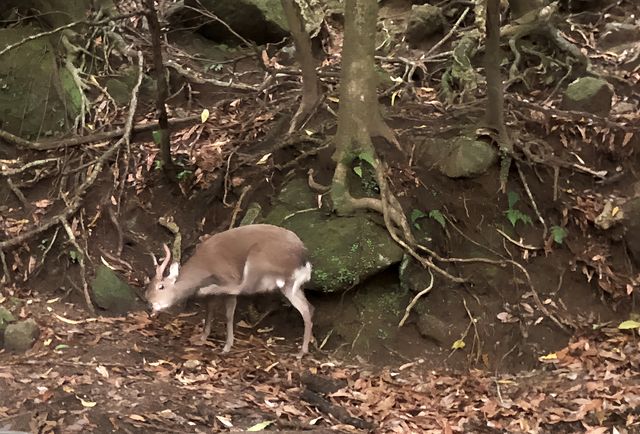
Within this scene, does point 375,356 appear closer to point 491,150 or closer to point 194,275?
point 194,275

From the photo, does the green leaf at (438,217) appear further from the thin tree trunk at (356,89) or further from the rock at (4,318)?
the rock at (4,318)

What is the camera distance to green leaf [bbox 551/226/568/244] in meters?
7.72

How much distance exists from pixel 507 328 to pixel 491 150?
6.20 ft

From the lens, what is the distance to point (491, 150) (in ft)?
26.3

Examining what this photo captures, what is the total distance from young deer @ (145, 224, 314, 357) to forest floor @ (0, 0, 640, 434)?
0.48 metres

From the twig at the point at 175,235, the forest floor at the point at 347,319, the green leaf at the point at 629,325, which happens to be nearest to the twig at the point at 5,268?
the forest floor at the point at 347,319

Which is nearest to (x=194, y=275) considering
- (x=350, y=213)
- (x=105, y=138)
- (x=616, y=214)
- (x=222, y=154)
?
(x=350, y=213)

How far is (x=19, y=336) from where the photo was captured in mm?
6387

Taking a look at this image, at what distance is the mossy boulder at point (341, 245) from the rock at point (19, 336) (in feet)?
8.27

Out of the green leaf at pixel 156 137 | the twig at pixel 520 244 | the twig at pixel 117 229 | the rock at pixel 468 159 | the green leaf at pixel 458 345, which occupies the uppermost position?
the green leaf at pixel 156 137

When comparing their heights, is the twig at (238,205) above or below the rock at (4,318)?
above

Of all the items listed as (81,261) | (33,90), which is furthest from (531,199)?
(33,90)

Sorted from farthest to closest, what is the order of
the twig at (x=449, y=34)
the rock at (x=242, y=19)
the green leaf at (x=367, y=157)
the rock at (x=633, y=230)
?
the rock at (x=242, y=19), the twig at (x=449, y=34), the green leaf at (x=367, y=157), the rock at (x=633, y=230)

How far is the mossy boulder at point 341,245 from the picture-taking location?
7.35 m
